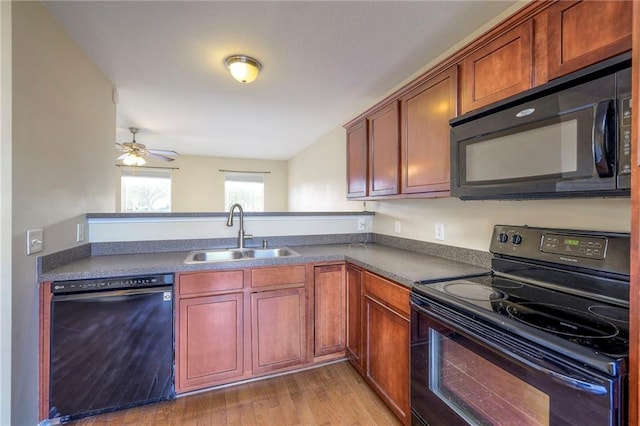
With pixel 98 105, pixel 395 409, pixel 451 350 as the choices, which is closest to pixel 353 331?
pixel 395 409

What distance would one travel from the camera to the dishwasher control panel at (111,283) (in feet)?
5.20

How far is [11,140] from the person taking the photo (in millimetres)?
1333

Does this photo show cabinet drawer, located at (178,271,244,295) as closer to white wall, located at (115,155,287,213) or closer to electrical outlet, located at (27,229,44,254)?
electrical outlet, located at (27,229,44,254)

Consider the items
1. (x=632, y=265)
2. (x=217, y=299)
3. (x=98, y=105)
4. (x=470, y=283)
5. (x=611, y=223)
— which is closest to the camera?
(x=632, y=265)

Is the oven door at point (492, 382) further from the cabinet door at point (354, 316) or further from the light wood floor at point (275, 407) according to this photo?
the cabinet door at point (354, 316)

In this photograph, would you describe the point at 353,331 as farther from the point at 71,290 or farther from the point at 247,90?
the point at 247,90

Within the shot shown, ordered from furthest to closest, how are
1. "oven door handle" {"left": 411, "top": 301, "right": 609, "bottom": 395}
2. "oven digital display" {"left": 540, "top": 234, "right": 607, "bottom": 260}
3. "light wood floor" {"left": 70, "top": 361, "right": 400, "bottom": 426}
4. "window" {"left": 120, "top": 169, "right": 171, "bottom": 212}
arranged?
"window" {"left": 120, "top": 169, "right": 171, "bottom": 212}, "light wood floor" {"left": 70, "top": 361, "right": 400, "bottom": 426}, "oven digital display" {"left": 540, "top": 234, "right": 607, "bottom": 260}, "oven door handle" {"left": 411, "top": 301, "right": 609, "bottom": 395}

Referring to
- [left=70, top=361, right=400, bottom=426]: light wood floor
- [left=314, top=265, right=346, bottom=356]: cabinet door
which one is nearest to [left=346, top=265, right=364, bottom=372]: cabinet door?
[left=314, top=265, right=346, bottom=356]: cabinet door

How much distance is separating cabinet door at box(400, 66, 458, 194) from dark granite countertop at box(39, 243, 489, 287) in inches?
19.0

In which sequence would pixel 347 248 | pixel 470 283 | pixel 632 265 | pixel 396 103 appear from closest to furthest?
1. pixel 632 265
2. pixel 470 283
3. pixel 396 103
4. pixel 347 248

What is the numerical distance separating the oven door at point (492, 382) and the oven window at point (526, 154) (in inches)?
25.2

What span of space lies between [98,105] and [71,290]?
4.84 feet

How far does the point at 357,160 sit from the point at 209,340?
1.80 metres

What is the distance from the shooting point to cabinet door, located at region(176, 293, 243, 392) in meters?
1.81
